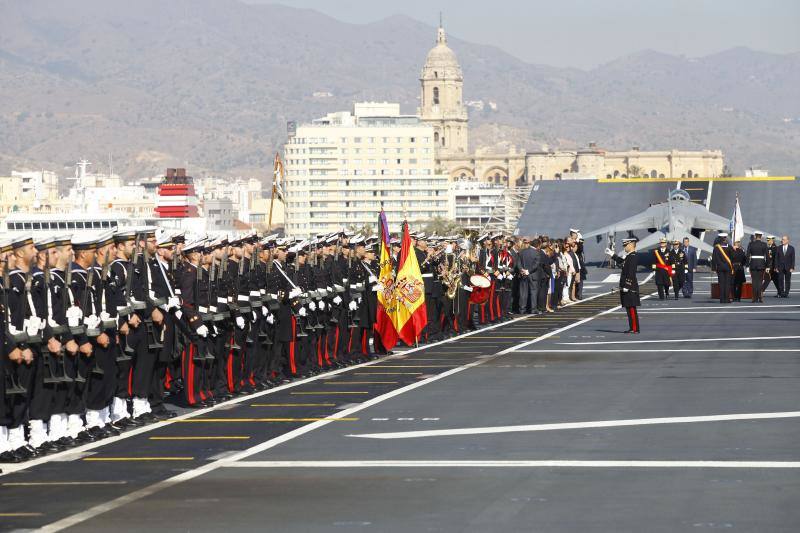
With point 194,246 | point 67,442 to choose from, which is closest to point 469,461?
point 67,442

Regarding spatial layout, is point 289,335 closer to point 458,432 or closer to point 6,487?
point 458,432

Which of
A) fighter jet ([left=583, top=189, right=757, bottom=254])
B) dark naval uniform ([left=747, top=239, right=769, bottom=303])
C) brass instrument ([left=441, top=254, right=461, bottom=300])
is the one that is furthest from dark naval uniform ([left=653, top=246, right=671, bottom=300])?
fighter jet ([left=583, top=189, right=757, bottom=254])

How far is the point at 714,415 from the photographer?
49.9 feet

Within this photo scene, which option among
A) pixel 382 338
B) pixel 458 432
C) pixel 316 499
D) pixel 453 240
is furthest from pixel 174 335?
pixel 453 240

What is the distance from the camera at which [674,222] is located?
219 feet

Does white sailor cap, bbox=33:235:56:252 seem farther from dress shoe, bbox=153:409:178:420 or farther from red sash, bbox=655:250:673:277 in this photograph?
red sash, bbox=655:250:673:277

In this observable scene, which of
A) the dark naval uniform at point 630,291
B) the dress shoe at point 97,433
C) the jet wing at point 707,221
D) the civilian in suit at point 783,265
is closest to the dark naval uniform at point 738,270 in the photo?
the civilian in suit at point 783,265

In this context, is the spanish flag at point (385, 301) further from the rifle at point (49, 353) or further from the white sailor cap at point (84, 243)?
the rifle at point (49, 353)

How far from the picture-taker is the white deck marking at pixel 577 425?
46.4 ft

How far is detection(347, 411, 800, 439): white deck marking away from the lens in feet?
46.4

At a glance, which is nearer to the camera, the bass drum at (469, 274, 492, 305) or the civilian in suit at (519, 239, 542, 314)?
the bass drum at (469, 274, 492, 305)

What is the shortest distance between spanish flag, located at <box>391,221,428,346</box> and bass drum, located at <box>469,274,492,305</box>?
4.67 m

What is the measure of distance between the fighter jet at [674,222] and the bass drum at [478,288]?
3562 cm

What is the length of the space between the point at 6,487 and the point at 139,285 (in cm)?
415
